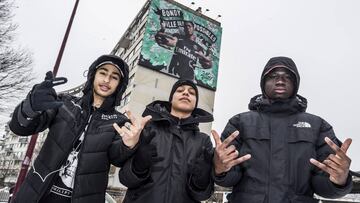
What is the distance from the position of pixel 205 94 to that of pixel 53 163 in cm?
2950

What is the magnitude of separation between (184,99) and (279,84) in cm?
101

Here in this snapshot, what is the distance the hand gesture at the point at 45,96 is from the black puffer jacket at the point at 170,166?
818 millimetres

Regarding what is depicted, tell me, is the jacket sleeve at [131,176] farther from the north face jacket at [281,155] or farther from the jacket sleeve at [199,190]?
the north face jacket at [281,155]

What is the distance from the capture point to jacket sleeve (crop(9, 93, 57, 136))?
7.59 feet

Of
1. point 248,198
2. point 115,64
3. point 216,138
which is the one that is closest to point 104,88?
point 115,64

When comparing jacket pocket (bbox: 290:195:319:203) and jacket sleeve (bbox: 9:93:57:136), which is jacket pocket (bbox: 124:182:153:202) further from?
jacket pocket (bbox: 290:195:319:203)

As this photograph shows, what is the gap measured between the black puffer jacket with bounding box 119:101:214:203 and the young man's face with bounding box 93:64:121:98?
454 millimetres

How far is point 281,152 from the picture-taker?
237 centimetres

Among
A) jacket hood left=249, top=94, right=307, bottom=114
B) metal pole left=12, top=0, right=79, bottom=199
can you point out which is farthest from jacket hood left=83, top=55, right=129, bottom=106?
metal pole left=12, top=0, right=79, bottom=199

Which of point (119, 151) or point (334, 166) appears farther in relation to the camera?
point (119, 151)

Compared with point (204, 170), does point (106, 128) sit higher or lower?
higher

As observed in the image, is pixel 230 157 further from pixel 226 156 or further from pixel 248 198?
pixel 248 198

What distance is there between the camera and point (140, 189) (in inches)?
102

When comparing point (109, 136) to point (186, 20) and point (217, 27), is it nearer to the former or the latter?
point (186, 20)
